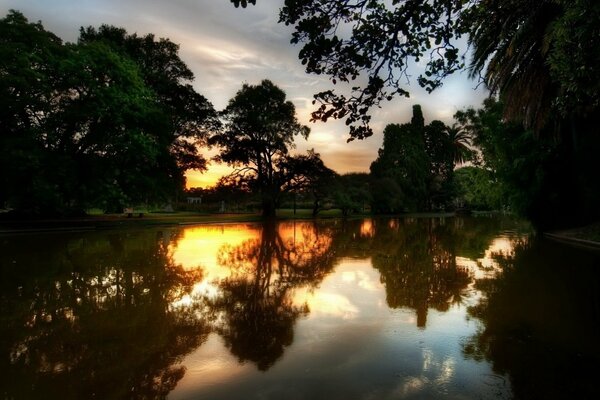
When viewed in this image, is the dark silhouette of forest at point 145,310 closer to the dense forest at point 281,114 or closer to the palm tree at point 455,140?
the dense forest at point 281,114

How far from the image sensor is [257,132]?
144 ft

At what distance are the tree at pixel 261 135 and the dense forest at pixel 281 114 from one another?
165 millimetres

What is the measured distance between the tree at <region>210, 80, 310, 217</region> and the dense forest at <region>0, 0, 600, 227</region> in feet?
0.54

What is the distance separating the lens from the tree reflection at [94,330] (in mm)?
4012

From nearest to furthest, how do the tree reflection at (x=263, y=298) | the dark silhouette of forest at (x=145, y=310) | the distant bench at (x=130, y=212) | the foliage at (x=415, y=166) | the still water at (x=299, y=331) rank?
the still water at (x=299, y=331) → the dark silhouette of forest at (x=145, y=310) → the tree reflection at (x=263, y=298) → the distant bench at (x=130, y=212) → the foliage at (x=415, y=166)

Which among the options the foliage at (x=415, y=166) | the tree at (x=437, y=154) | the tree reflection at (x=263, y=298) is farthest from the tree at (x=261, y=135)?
the tree at (x=437, y=154)

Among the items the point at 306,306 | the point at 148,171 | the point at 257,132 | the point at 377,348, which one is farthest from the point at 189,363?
the point at 257,132

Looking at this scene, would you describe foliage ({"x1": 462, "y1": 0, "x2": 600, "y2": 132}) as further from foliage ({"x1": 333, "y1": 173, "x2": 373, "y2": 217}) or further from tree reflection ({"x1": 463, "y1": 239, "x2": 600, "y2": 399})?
foliage ({"x1": 333, "y1": 173, "x2": 373, "y2": 217})

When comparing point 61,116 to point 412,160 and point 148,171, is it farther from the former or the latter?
point 412,160

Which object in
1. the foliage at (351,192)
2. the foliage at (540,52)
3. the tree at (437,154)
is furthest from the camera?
the tree at (437,154)

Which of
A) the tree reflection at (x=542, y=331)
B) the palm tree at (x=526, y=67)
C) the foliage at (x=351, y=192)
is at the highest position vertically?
the palm tree at (x=526, y=67)

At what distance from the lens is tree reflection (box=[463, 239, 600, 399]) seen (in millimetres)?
3996

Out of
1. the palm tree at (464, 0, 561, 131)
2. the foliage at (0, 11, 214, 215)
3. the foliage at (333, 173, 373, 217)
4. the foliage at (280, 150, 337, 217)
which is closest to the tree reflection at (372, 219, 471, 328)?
the palm tree at (464, 0, 561, 131)

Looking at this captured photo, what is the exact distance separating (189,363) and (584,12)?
24.5ft
